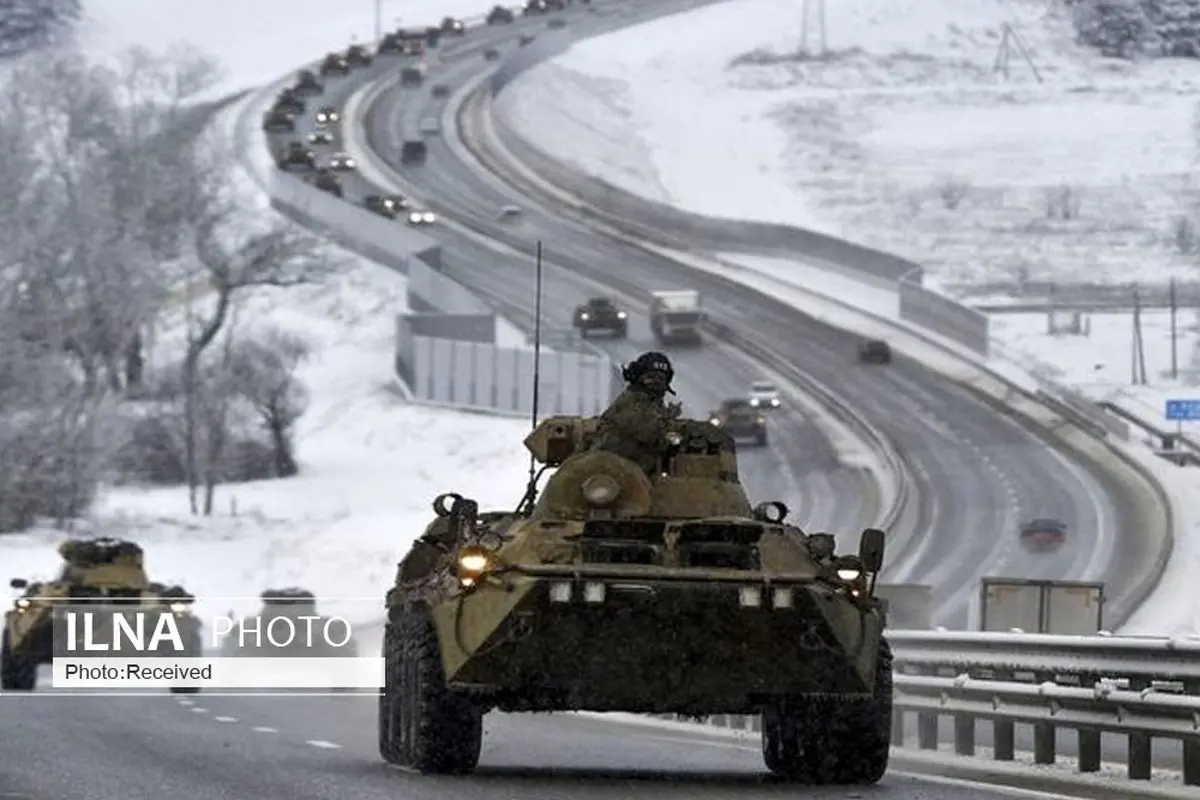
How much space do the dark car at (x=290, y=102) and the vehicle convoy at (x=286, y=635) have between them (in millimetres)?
94574

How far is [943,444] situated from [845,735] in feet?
210

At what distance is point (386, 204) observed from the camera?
358 ft

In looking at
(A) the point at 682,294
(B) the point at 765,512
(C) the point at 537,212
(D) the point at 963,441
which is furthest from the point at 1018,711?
(C) the point at 537,212

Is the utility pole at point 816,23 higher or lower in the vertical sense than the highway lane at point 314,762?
higher

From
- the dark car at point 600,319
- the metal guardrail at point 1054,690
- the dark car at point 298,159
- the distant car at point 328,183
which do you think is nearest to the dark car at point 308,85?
the dark car at point 298,159

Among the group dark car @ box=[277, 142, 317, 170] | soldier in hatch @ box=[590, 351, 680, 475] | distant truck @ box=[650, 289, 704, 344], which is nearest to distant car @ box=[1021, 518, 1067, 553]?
distant truck @ box=[650, 289, 704, 344]

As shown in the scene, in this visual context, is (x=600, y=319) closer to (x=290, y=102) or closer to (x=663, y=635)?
(x=290, y=102)

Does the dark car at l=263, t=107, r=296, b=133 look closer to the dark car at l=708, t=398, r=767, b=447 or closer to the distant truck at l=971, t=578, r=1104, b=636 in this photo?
the dark car at l=708, t=398, r=767, b=447

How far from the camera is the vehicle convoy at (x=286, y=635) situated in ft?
127

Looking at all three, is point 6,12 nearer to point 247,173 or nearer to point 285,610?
point 247,173

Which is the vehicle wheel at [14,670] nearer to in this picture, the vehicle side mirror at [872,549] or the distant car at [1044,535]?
the vehicle side mirror at [872,549]

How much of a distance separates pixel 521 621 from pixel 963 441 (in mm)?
64926

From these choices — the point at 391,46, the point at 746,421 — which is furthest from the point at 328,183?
the point at 391,46

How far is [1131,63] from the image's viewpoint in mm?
151875
